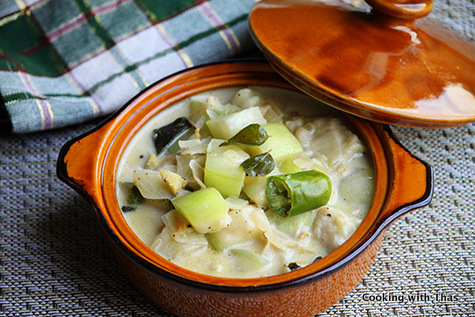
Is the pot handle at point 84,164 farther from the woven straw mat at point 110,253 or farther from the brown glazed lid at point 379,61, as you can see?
the brown glazed lid at point 379,61

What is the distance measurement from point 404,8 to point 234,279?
4.16ft

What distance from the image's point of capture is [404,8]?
220cm

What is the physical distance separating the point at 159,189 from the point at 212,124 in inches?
15.0

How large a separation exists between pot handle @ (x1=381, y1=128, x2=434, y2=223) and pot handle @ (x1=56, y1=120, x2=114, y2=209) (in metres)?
1.05

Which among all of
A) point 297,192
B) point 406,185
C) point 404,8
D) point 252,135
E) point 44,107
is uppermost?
point 44,107

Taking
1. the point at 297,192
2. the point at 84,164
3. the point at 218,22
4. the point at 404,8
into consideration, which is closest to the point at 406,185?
the point at 297,192

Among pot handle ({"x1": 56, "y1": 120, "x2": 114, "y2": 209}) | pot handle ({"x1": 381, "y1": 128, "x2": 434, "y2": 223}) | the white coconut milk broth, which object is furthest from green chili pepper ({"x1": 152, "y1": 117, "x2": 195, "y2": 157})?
pot handle ({"x1": 381, "y1": 128, "x2": 434, "y2": 223})

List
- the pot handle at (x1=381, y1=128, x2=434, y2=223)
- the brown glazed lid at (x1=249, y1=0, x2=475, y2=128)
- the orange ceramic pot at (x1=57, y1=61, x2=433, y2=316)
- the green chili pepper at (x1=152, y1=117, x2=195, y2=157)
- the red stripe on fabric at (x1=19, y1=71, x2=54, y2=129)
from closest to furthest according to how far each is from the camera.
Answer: the orange ceramic pot at (x1=57, y1=61, x2=433, y2=316), the pot handle at (x1=381, y1=128, x2=434, y2=223), the brown glazed lid at (x1=249, y1=0, x2=475, y2=128), the green chili pepper at (x1=152, y1=117, x2=195, y2=157), the red stripe on fabric at (x1=19, y1=71, x2=54, y2=129)

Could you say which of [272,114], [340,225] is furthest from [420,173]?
[272,114]

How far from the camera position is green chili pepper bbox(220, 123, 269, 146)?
84.9 inches

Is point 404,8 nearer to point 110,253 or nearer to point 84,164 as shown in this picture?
point 84,164

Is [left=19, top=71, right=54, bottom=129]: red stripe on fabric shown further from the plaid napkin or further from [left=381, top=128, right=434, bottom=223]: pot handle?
[left=381, top=128, right=434, bottom=223]: pot handle

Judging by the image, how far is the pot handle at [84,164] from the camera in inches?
80.4

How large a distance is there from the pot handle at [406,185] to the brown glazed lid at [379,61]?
0.15 metres
